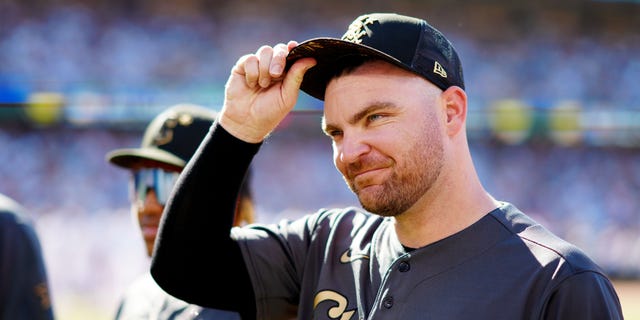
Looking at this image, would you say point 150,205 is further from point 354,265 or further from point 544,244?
point 544,244

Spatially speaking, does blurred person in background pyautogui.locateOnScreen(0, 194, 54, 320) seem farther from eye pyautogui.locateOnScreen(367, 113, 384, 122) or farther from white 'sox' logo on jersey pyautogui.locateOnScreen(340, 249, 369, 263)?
eye pyautogui.locateOnScreen(367, 113, 384, 122)

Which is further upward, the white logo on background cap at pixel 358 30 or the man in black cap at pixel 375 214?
the white logo on background cap at pixel 358 30

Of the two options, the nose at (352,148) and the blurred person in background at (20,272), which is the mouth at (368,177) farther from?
the blurred person in background at (20,272)

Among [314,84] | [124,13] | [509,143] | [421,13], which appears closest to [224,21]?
[124,13]

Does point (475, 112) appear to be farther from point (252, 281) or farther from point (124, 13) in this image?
point (252, 281)

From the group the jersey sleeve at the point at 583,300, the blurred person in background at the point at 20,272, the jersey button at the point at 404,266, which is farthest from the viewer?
the blurred person in background at the point at 20,272

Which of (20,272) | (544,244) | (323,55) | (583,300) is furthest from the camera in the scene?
(20,272)

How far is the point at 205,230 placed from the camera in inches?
74.2

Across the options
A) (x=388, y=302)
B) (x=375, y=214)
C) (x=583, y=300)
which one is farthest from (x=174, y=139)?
(x=583, y=300)

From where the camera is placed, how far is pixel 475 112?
11508 mm

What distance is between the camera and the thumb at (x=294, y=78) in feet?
6.23

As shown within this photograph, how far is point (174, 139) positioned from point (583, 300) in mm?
1869

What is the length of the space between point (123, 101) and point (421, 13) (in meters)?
4.70

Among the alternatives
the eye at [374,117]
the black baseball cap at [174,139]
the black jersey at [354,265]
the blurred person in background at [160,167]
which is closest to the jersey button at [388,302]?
the black jersey at [354,265]
